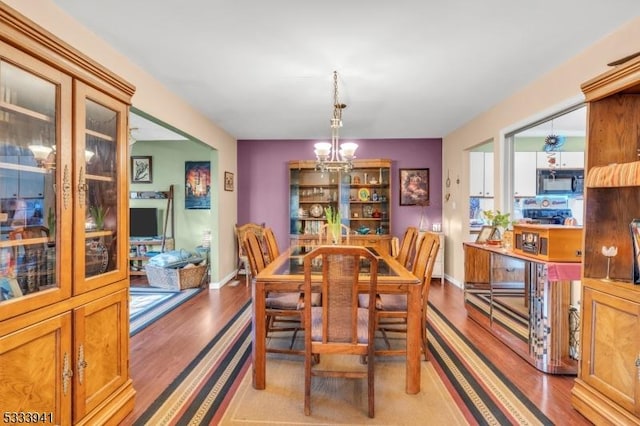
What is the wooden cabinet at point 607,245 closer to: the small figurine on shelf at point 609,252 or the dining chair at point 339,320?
the small figurine on shelf at point 609,252

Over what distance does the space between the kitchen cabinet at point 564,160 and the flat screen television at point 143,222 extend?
260 inches

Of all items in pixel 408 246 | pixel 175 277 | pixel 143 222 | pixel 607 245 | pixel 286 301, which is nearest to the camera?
pixel 607 245

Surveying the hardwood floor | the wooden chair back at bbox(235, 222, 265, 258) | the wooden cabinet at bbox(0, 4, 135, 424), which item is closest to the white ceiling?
the wooden cabinet at bbox(0, 4, 135, 424)

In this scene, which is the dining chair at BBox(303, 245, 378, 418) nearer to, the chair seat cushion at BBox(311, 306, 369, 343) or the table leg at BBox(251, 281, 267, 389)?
the chair seat cushion at BBox(311, 306, 369, 343)

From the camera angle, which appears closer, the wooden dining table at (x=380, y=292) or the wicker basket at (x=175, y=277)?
the wooden dining table at (x=380, y=292)

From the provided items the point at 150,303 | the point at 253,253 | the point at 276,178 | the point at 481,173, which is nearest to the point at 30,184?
the point at 253,253

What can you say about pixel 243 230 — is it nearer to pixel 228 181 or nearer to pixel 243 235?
pixel 243 235

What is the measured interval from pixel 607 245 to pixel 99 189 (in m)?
3.07

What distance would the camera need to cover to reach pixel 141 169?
6.02 metres

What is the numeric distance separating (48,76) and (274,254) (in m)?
2.39

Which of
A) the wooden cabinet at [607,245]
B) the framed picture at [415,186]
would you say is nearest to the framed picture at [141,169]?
the framed picture at [415,186]

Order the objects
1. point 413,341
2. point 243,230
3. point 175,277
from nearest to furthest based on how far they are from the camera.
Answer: point 413,341
point 175,277
point 243,230

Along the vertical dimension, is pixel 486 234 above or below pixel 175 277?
above

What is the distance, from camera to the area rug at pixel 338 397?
191 centimetres
